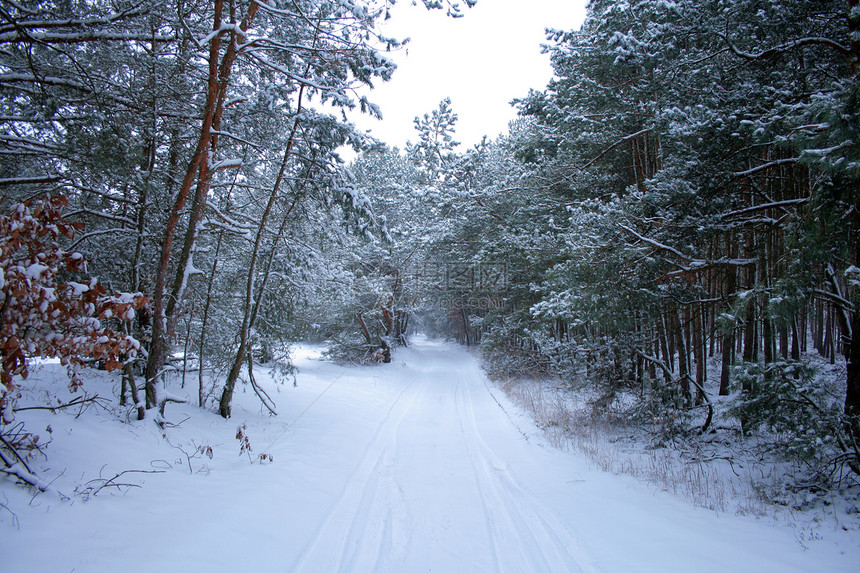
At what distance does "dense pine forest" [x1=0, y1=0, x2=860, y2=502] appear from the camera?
4.10 m

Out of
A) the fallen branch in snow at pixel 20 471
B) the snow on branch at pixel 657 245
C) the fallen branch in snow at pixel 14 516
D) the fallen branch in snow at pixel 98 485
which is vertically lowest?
the fallen branch in snow at pixel 98 485

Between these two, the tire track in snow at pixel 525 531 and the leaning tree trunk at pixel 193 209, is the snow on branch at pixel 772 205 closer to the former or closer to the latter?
the tire track in snow at pixel 525 531

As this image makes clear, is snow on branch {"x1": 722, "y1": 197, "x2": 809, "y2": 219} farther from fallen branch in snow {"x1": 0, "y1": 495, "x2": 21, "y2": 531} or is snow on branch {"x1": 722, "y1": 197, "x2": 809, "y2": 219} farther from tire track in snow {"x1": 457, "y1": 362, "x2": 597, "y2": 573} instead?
fallen branch in snow {"x1": 0, "y1": 495, "x2": 21, "y2": 531}

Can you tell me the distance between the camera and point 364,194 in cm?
836

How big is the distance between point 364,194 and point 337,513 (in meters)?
6.03

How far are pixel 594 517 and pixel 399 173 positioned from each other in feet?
83.0

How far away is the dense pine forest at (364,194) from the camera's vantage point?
4.10 meters

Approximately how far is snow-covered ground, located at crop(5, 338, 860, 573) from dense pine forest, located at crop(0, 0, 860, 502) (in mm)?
856

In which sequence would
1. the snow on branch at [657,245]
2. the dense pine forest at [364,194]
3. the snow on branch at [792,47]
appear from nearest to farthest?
the dense pine forest at [364,194] → the snow on branch at [792,47] → the snow on branch at [657,245]

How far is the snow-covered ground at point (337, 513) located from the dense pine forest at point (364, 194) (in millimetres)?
856

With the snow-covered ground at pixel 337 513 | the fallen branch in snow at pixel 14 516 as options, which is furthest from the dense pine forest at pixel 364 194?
the snow-covered ground at pixel 337 513

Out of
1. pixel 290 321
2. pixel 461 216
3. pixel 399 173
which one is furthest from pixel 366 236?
pixel 399 173

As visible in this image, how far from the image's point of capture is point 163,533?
3.62 metres

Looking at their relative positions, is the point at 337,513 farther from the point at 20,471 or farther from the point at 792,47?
the point at 792,47
